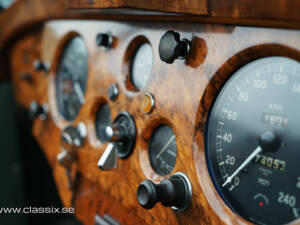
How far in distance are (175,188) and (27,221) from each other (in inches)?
72.7

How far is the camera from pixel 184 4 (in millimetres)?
1078

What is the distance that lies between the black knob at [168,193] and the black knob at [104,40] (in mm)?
756

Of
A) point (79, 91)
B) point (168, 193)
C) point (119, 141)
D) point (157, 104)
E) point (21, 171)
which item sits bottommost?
point (21, 171)

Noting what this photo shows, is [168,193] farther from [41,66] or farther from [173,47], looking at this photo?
[41,66]

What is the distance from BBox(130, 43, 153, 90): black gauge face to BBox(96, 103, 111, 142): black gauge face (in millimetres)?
260

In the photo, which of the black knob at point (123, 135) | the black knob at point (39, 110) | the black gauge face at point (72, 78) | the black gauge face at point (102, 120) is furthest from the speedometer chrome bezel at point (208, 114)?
the black knob at point (39, 110)

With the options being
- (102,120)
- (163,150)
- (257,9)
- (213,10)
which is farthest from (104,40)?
(257,9)

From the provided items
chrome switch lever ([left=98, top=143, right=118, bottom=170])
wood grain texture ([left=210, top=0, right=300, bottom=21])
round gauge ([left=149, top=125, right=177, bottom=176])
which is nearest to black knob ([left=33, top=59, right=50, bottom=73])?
chrome switch lever ([left=98, top=143, right=118, bottom=170])

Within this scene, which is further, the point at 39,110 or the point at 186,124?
the point at 39,110

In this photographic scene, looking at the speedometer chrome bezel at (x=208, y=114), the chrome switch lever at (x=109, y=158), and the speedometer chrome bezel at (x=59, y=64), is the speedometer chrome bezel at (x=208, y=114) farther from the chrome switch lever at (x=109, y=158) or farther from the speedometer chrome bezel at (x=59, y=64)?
the speedometer chrome bezel at (x=59, y=64)

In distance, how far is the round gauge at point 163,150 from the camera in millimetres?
1343

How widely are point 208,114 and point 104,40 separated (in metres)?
0.70

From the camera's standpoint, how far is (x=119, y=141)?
1467 mm

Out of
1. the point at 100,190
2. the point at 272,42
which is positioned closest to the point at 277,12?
the point at 272,42
